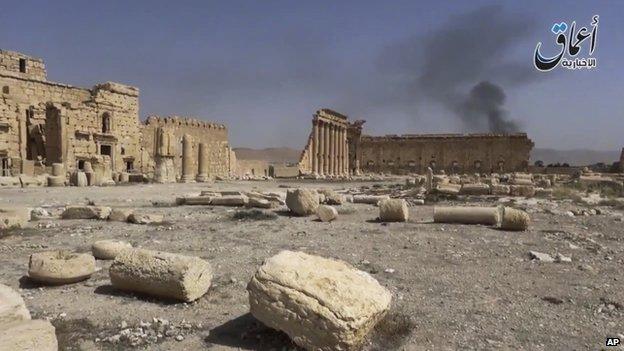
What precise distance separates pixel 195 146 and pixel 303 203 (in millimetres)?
28972

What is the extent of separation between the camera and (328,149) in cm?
4256

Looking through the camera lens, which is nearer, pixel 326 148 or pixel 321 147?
pixel 321 147

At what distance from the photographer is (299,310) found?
10.9 ft

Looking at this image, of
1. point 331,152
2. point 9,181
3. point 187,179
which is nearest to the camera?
point 9,181

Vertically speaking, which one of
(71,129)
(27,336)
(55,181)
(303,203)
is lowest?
(27,336)

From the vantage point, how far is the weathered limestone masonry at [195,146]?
98.0ft

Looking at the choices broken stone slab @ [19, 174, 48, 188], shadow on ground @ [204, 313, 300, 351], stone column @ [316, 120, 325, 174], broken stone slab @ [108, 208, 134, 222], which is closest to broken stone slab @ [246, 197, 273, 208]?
broken stone slab @ [108, 208, 134, 222]

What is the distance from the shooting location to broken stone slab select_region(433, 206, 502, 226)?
9641 mm

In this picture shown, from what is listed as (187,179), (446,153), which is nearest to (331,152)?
(446,153)

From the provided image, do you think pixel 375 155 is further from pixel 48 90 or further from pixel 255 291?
pixel 255 291

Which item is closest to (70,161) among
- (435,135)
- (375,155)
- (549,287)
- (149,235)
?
(149,235)

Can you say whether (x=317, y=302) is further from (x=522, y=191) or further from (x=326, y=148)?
(x=326, y=148)

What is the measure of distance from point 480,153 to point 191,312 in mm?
49593

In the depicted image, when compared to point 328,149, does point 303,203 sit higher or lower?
lower
